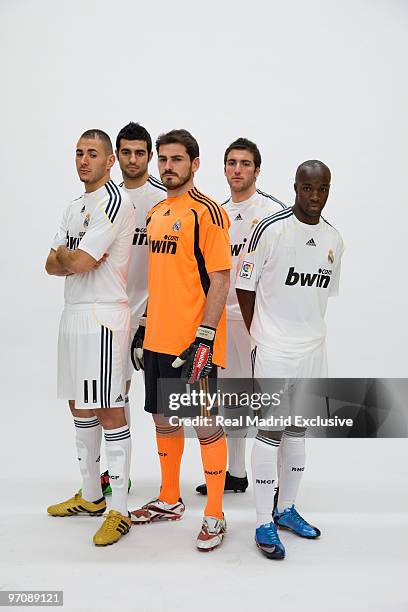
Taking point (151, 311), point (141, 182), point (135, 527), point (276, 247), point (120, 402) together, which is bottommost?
point (135, 527)

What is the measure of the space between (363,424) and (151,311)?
2.84 meters

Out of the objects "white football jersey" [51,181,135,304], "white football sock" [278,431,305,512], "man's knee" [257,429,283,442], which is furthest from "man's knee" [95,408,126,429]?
"white football sock" [278,431,305,512]

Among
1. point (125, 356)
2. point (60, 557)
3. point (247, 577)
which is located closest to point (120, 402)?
point (125, 356)

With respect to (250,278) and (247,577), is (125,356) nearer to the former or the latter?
(250,278)

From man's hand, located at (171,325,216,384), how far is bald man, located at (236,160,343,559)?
320mm

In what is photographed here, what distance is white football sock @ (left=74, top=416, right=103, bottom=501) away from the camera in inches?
180

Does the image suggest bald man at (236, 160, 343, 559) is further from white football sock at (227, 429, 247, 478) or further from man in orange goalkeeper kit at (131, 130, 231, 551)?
white football sock at (227, 429, 247, 478)

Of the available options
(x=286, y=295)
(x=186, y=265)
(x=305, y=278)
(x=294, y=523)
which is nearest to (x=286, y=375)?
(x=286, y=295)

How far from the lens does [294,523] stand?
171 inches

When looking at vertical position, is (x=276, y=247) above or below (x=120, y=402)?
above

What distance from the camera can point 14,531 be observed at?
4.32 meters

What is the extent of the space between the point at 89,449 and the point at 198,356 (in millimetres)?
1098

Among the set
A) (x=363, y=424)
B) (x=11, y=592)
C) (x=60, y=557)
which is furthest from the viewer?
(x=363, y=424)

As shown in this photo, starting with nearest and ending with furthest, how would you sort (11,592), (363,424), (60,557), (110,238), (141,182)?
(11,592) → (60,557) → (110,238) → (141,182) → (363,424)
